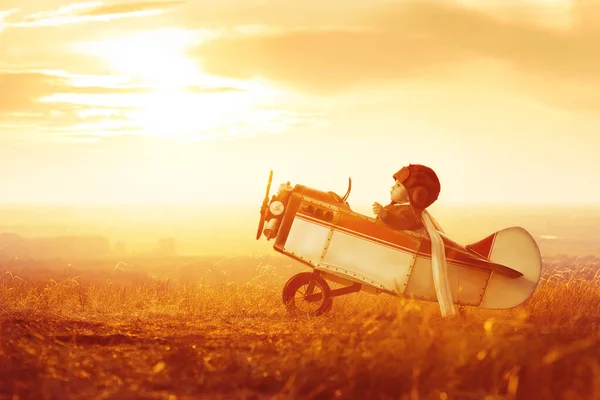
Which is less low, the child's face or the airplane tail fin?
the child's face

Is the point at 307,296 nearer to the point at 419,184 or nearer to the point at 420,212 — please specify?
the point at 420,212

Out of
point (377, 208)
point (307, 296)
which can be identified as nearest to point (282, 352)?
point (307, 296)

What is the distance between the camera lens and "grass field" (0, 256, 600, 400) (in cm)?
623

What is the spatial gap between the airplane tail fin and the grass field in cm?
38

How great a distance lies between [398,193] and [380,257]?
3.47 feet

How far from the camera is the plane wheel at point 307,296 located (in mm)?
10617

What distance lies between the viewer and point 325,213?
417 inches

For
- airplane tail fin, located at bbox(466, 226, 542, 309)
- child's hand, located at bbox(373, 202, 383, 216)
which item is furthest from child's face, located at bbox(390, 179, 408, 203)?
airplane tail fin, located at bbox(466, 226, 542, 309)

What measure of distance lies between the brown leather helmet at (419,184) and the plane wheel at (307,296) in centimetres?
186

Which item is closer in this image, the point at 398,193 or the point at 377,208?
the point at 377,208

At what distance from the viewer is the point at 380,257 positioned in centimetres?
1033

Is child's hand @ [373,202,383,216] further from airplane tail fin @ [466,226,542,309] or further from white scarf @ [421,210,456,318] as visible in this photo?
airplane tail fin @ [466,226,542,309]

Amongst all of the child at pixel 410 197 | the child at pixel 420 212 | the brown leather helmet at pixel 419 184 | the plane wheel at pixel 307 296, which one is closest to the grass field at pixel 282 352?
the plane wheel at pixel 307 296

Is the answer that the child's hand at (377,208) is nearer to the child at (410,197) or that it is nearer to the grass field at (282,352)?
the child at (410,197)
